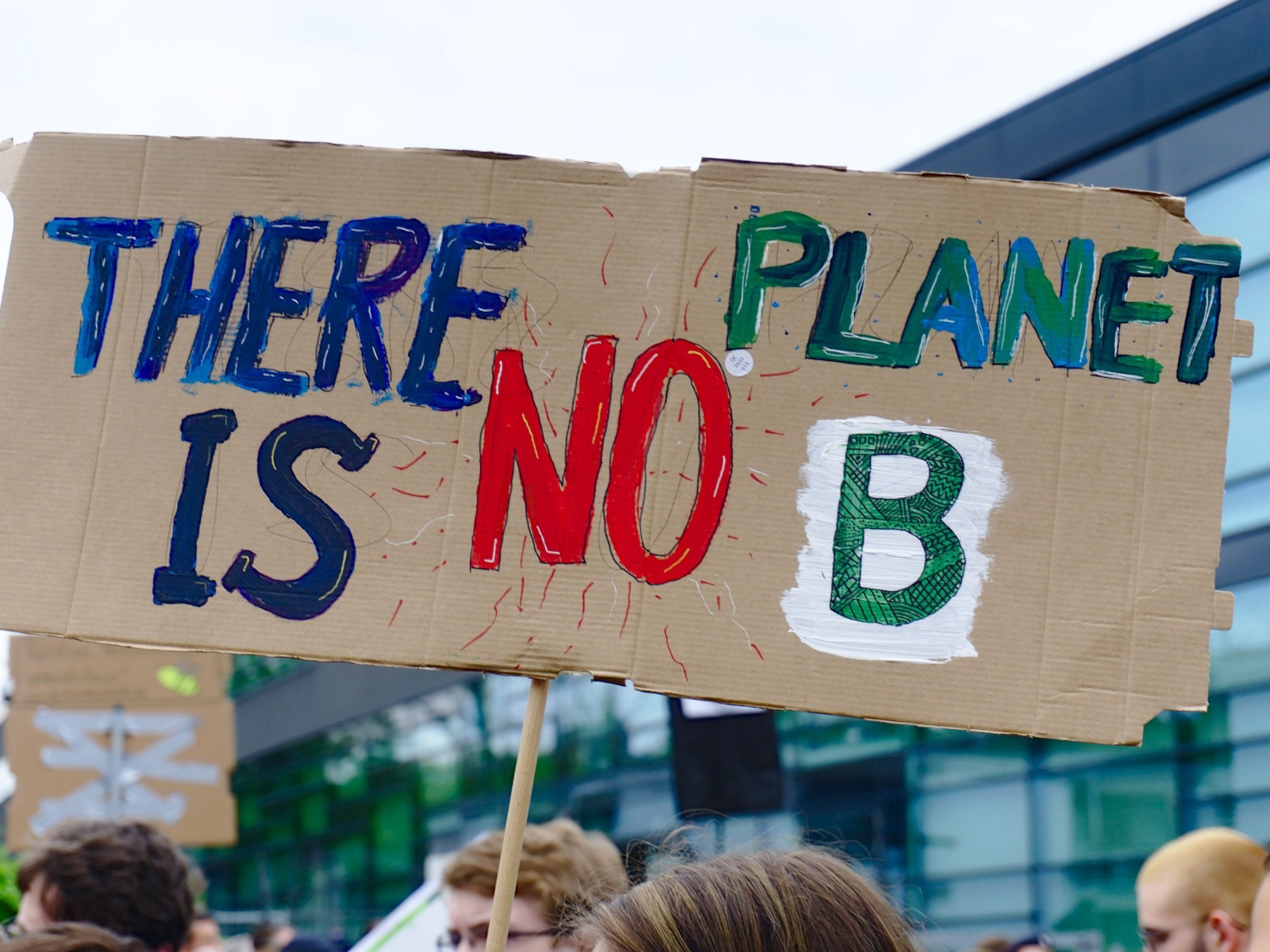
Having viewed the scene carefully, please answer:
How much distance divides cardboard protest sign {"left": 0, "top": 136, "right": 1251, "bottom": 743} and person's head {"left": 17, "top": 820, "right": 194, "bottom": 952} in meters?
0.84

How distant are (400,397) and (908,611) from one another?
2.54ft

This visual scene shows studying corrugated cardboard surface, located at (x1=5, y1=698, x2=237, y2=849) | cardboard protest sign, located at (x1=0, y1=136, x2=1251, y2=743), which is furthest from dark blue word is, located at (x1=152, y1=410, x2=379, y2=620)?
corrugated cardboard surface, located at (x1=5, y1=698, x2=237, y2=849)

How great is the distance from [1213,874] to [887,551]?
51.7 inches

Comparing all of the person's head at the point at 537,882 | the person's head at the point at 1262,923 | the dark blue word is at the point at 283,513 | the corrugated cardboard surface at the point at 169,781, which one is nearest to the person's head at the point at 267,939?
the corrugated cardboard surface at the point at 169,781

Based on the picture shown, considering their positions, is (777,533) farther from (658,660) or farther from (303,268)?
(303,268)

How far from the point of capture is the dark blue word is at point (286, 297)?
1.97 metres

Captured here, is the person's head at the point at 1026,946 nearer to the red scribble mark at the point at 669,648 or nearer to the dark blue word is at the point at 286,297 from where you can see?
the red scribble mark at the point at 669,648

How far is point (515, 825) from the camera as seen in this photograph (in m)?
1.75

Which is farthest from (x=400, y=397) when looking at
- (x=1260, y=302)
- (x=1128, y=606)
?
(x=1260, y=302)

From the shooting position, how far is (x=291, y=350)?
1987 mm

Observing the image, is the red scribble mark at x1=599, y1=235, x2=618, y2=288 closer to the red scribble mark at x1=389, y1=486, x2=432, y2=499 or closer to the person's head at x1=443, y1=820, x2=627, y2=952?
the red scribble mark at x1=389, y1=486, x2=432, y2=499

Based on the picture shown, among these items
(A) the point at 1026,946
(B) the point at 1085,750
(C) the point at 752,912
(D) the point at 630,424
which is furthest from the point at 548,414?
(B) the point at 1085,750

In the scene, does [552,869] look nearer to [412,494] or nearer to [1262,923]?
[412,494]

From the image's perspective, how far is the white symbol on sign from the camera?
640 centimetres
